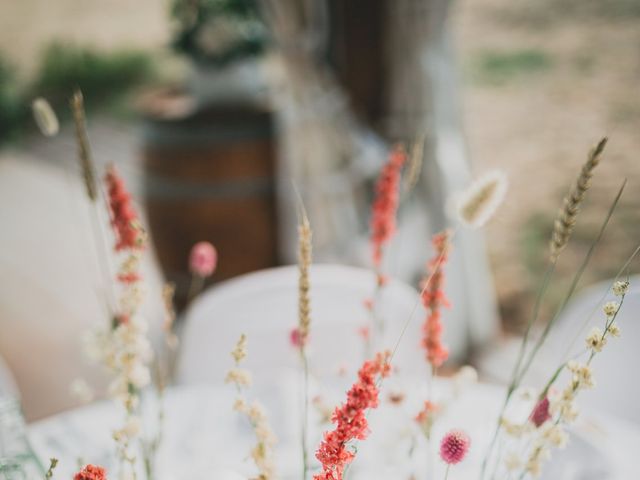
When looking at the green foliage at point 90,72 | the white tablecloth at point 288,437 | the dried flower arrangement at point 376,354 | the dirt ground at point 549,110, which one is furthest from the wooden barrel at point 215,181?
the green foliage at point 90,72

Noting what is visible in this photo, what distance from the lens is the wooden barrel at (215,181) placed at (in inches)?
78.5

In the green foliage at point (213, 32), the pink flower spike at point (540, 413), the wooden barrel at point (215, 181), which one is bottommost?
the pink flower spike at point (540, 413)

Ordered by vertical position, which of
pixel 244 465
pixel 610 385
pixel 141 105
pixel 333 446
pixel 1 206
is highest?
pixel 1 206

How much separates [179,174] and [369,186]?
0.64 metres

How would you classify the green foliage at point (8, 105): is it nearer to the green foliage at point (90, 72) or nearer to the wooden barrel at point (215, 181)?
the green foliage at point (90, 72)

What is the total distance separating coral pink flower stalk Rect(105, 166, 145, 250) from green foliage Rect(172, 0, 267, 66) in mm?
1509

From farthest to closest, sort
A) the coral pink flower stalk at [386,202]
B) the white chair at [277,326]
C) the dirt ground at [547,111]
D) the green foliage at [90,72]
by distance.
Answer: the green foliage at [90,72] < the dirt ground at [547,111] < the white chair at [277,326] < the coral pink flower stalk at [386,202]

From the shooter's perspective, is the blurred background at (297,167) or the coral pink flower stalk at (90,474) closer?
the coral pink flower stalk at (90,474)

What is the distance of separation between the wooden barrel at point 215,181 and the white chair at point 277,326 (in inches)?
29.3

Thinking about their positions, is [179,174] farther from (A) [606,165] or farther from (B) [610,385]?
(A) [606,165]

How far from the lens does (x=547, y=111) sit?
14.2ft

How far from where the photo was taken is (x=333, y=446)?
17.2 inches

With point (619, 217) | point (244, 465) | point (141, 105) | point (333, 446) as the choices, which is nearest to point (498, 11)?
point (619, 217)

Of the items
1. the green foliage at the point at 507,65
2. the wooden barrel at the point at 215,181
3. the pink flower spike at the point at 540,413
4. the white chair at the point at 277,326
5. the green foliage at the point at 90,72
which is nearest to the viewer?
the pink flower spike at the point at 540,413
